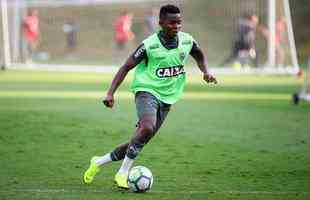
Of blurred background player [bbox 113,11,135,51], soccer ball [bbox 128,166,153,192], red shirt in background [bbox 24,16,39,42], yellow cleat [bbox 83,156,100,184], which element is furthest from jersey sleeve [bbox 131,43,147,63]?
blurred background player [bbox 113,11,135,51]

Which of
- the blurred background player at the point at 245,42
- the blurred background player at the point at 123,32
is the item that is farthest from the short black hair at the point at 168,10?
the blurred background player at the point at 123,32

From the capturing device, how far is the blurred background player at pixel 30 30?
42.4 metres

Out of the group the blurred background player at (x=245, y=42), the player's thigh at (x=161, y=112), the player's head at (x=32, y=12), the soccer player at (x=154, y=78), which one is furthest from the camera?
the player's head at (x=32, y=12)

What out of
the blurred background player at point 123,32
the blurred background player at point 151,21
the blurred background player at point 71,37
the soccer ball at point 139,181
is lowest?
the blurred background player at point 71,37

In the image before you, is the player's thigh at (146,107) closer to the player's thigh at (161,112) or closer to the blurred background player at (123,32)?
the player's thigh at (161,112)

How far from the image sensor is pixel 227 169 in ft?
40.5

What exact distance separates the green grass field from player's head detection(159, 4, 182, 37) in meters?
1.75

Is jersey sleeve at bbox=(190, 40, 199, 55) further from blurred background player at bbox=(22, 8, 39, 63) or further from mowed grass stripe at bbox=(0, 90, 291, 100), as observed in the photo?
blurred background player at bbox=(22, 8, 39, 63)

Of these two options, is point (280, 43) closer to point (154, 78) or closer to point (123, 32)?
point (123, 32)

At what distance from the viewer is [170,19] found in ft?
34.0

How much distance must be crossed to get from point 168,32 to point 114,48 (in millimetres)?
37482

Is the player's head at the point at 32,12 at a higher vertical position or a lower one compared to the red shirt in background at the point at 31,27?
higher

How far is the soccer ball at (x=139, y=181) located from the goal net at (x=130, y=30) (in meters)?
25.7

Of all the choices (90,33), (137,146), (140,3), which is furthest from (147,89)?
(90,33)
